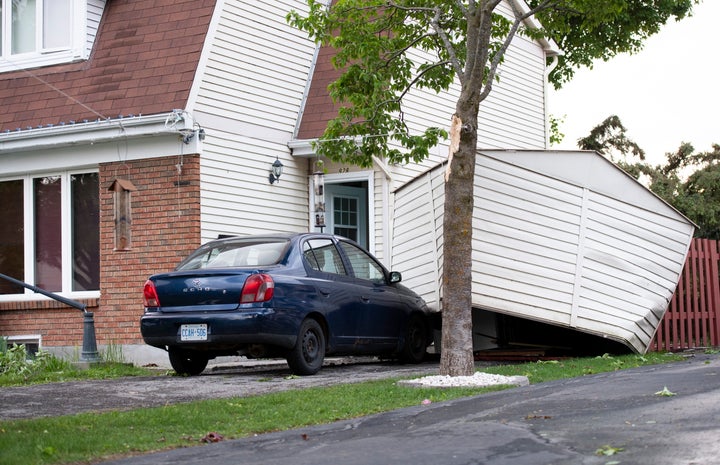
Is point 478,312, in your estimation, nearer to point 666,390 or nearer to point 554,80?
point 666,390

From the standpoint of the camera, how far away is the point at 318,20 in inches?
530


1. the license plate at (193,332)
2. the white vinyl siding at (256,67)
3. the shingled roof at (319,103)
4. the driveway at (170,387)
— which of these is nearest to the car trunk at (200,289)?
the license plate at (193,332)

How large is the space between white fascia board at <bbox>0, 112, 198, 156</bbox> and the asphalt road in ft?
23.3

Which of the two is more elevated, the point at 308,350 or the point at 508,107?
the point at 508,107

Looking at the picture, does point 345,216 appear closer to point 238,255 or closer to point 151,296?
point 238,255

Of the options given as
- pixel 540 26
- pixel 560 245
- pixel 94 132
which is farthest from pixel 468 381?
pixel 540 26

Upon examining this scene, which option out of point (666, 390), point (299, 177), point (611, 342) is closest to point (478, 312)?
point (611, 342)

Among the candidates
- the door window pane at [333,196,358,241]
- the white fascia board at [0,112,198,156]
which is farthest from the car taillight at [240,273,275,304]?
the door window pane at [333,196,358,241]

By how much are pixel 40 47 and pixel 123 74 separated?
2.08 meters

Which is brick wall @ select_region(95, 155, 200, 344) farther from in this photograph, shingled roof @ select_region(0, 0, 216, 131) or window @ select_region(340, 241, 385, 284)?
window @ select_region(340, 241, 385, 284)

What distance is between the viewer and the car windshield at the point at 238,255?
12.0 meters

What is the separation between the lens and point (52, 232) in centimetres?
1616

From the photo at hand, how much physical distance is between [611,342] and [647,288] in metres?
1.31

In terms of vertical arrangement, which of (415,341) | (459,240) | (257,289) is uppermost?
(459,240)
